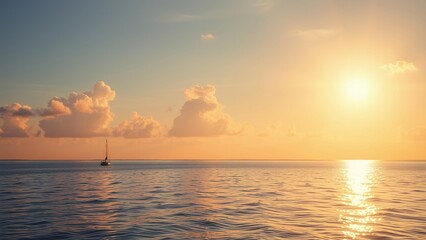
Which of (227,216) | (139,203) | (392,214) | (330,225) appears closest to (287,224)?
(330,225)

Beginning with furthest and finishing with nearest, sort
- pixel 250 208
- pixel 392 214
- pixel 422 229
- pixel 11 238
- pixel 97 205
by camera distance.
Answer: pixel 97 205, pixel 250 208, pixel 392 214, pixel 422 229, pixel 11 238

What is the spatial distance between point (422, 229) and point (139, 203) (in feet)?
114

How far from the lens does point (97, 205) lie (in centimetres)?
5234

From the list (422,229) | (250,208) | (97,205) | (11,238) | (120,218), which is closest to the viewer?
(11,238)

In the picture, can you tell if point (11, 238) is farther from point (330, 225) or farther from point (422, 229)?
point (422, 229)

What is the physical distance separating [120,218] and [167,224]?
6694mm

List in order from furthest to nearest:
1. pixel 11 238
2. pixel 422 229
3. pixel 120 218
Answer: pixel 120 218 → pixel 422 229 → pixel 11 238

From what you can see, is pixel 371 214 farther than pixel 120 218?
Yes

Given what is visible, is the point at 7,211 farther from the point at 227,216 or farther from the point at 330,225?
the point at 330,225

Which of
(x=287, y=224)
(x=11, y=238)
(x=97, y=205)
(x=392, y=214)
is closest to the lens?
(x=11, y=238)

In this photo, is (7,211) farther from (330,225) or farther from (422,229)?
(422,229)

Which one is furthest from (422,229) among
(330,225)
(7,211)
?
(7,211)

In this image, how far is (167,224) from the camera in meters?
36.9

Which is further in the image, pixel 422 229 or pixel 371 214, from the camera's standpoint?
pixel 371 214
